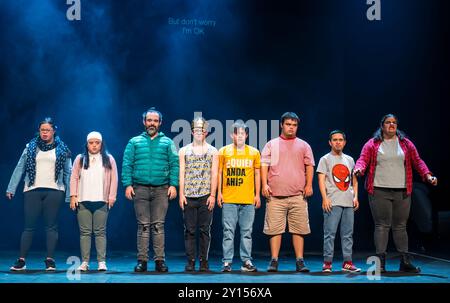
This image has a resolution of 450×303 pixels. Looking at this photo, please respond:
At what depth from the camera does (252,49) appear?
750 cm

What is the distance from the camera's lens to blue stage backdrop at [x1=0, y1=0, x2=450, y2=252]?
7.43 metres

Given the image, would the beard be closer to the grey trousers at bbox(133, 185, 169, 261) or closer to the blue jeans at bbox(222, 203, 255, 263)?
the grey trousers at bbox(133, 185, 169, 261)

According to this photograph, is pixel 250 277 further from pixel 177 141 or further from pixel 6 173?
pixel 6 173

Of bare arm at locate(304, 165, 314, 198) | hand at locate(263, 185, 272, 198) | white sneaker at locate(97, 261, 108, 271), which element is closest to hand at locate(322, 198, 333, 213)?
bare arm at locate(304, 165, 314, 198)

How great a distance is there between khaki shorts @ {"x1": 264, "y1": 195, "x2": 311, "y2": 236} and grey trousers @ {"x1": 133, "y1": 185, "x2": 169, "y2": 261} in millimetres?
922

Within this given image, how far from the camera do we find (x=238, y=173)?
5559mm

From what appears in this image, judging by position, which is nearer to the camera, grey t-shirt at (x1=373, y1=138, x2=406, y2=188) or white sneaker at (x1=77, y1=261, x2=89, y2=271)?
white sneaker at (x1=77, y1=261, x2=89, y2=271)

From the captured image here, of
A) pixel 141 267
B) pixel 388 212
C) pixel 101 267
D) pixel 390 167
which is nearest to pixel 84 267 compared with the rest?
pixel 101 267

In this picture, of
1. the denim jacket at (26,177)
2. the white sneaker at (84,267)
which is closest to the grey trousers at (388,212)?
the white sneaker at (84,267)

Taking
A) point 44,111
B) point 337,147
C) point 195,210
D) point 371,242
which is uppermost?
point 44,111

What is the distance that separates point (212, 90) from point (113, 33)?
1.33 m

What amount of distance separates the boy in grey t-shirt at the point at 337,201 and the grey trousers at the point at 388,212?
0.71 feet

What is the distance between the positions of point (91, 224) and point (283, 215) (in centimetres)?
168

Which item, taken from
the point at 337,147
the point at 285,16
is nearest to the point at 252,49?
the point at 285,16
